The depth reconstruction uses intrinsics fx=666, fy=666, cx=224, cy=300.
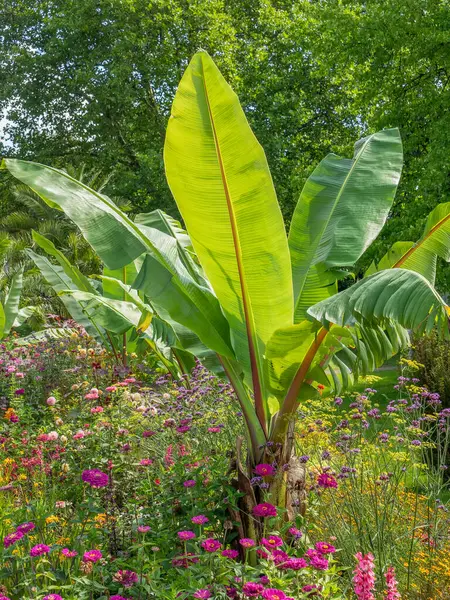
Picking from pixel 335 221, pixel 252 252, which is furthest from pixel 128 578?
pixel 335 221

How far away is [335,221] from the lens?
4430 mm

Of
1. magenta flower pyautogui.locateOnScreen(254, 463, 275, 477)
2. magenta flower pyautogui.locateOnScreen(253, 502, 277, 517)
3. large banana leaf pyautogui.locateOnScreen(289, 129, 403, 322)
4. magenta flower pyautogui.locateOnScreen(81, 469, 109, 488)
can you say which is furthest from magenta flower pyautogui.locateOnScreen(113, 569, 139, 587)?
large banana leaf pyautogui.locateOnScreen(289, 129, 403, 322)

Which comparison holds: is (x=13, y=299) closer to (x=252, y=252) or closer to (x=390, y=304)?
(x=252, y=252)

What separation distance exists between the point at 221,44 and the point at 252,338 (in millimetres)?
17779

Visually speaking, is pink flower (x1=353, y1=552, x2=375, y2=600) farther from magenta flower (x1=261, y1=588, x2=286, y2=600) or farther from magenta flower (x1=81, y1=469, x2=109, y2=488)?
magenta flower (x1=81, y1=469, x2=109, y2=488)

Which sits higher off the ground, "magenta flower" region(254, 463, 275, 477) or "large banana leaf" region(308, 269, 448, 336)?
"large banana leaf" region(308, 269, 448, 336)

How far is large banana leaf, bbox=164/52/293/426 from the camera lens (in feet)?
12.4

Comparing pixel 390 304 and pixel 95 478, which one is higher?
pixel 390 304

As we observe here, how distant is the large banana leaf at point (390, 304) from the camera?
296 centimetres

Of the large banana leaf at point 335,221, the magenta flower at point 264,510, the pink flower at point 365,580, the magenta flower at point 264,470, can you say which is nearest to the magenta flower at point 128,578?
the magenta flower at point 264,510

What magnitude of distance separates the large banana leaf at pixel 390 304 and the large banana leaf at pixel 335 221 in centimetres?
89

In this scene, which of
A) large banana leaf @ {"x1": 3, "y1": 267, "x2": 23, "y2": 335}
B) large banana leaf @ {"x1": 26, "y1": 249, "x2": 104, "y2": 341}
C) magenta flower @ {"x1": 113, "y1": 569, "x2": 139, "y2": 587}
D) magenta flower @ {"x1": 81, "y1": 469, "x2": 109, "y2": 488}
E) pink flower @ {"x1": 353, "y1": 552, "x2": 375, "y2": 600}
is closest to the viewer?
→ pink flower @ {"x1": 353, "y1": 552, "x2": 375, "y2": 600}

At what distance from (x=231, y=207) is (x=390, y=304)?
1.24 m

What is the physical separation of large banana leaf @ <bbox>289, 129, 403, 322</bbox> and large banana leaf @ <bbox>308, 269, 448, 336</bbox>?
0.89 meters
